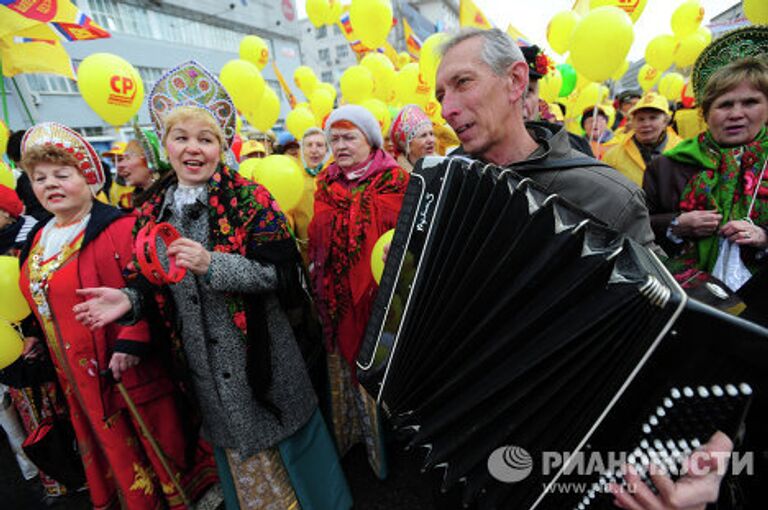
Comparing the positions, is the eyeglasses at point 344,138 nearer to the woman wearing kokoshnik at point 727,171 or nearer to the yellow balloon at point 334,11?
the woman wearing kokoshnik at point 727,171

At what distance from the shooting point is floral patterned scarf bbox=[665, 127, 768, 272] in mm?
1691

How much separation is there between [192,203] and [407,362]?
3.93ft

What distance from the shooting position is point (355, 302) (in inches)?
87.0

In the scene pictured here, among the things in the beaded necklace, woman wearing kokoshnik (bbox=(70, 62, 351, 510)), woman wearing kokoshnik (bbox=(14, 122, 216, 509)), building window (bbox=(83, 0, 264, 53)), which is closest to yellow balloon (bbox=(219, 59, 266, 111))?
woman wearing kokoshnik (bbox=(14, 122, 216, 509))

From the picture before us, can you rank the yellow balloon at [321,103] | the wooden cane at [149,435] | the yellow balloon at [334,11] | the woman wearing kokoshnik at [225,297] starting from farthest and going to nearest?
the yellow balloon at [334,11]
the yellow balloon at [321,103]
the wooden cane at [149,435]
the woman wearing kokoshnik at [225,297]

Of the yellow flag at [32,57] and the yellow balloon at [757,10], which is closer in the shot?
the yellow balloon at [757,10]

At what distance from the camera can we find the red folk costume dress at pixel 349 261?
7.19 ft

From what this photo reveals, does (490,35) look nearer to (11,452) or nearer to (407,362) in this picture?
(407,362)

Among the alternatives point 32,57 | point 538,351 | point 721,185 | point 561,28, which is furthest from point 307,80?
point 538,351

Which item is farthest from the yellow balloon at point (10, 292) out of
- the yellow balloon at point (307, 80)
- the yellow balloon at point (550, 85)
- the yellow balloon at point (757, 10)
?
the yellow balloon at point (307, 80)

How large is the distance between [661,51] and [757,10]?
192 inches

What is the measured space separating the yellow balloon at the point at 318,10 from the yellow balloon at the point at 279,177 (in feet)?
22.1

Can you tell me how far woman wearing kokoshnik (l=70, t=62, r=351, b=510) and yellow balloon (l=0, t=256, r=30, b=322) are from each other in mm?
816

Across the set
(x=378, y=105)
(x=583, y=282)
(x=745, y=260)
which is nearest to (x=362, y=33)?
(x=378, y=105)
